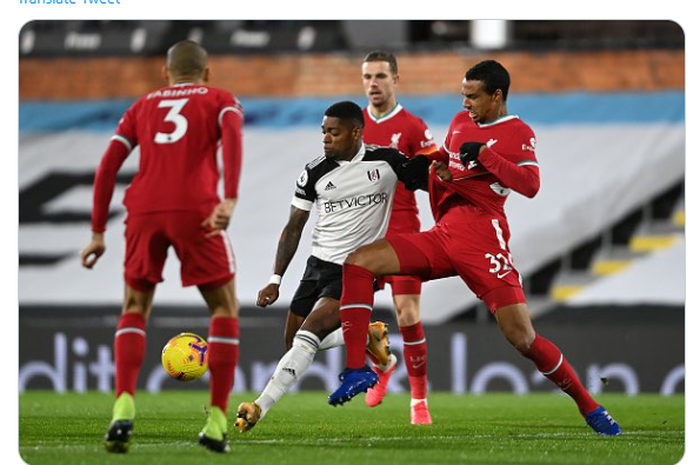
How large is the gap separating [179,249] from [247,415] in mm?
1171

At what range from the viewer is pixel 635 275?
13930mm

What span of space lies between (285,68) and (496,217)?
7970mm

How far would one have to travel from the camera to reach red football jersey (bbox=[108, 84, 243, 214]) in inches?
225

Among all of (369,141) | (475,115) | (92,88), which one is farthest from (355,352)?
(92,88)

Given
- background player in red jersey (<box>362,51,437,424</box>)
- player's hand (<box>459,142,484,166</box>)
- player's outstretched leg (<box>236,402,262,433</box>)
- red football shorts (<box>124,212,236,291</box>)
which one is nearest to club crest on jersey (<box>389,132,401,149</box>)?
background player in red jersey (<box>362,51,437,424</box>)

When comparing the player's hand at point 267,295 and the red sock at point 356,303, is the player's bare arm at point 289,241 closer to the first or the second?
the player's hand at point 267,295

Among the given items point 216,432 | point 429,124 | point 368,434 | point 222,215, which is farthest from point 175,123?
point 429,124

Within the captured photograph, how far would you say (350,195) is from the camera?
6.97 m

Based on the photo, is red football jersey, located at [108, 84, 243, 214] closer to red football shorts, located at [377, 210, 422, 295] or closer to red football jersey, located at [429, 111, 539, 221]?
red football jersey, located at [429, 111, 539, 221]

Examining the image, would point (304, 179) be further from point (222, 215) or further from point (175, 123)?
point (222, 215)

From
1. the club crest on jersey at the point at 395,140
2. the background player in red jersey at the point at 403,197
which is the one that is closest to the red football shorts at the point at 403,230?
the background player in red jersey at the point at 403,197

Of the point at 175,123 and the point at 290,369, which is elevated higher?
the point at 175,123

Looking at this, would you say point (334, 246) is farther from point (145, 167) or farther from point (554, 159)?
point (554, 159)

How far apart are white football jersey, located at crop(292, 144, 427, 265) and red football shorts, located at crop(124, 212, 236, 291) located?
1309 millimetres
